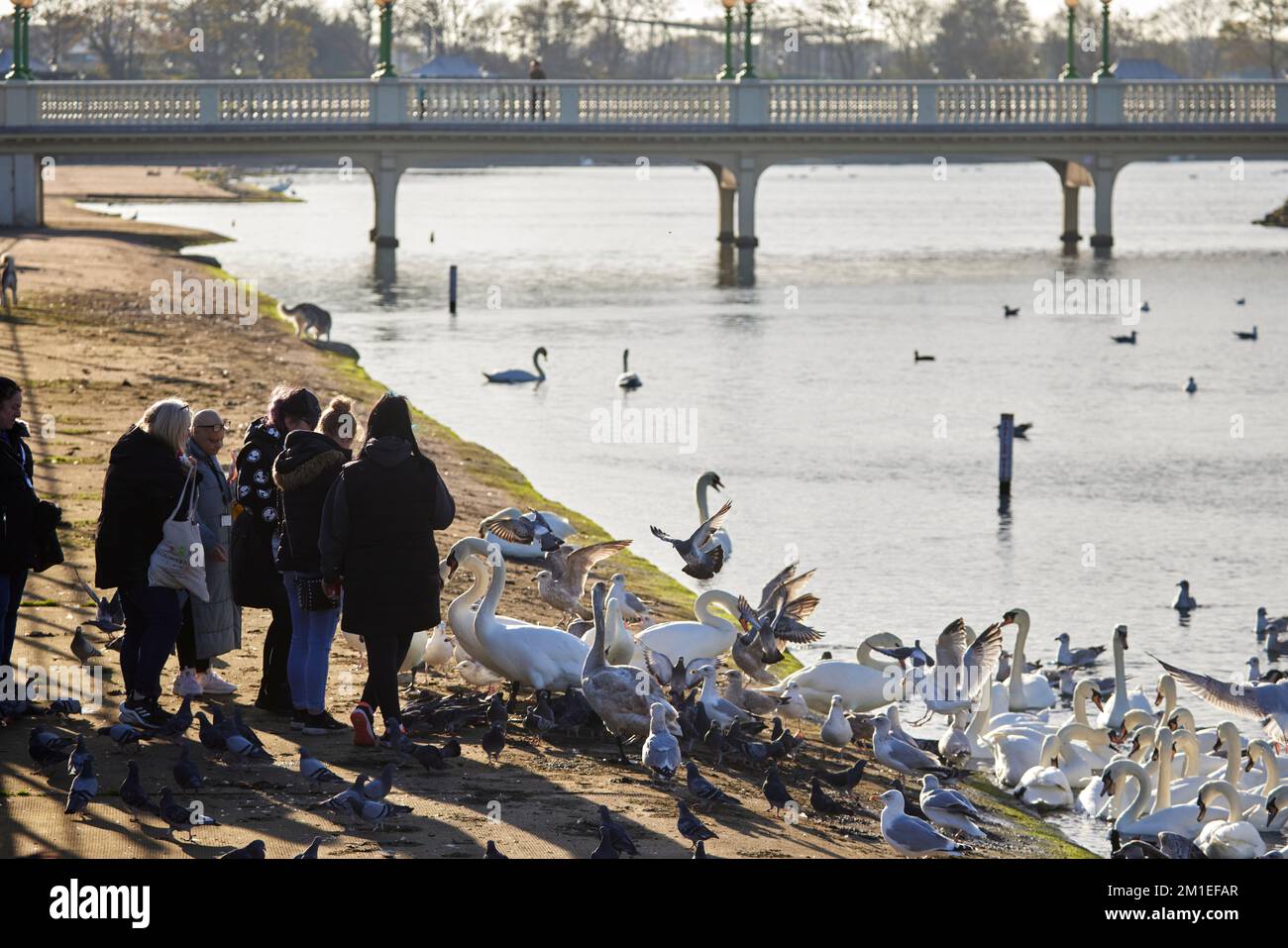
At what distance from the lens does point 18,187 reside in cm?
4800

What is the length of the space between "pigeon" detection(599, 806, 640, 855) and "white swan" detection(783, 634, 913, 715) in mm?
5150

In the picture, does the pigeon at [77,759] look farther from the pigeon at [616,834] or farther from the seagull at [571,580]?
the seagull at [571,580]

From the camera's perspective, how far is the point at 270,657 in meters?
11.0

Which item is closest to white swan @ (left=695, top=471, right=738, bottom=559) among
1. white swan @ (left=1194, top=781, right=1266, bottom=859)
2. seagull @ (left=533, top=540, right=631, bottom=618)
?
seagull @ (left=533, top=540, right=631, bottom=618)

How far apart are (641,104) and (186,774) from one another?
43.1 meters

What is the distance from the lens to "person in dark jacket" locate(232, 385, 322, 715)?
10.4m

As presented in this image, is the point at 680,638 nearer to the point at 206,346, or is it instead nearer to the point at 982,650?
the point at 982,650

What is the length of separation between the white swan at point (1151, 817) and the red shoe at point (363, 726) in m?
4.44

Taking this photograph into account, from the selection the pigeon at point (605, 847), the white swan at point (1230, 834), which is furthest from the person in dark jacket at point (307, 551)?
the white swan at point (1230, 834)

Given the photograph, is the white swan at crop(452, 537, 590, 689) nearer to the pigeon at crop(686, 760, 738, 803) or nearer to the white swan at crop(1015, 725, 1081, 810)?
the pigeon at crop(686, 760, 738, 803)

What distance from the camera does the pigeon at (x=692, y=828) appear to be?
9.09m

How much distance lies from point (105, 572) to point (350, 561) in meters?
1.34
